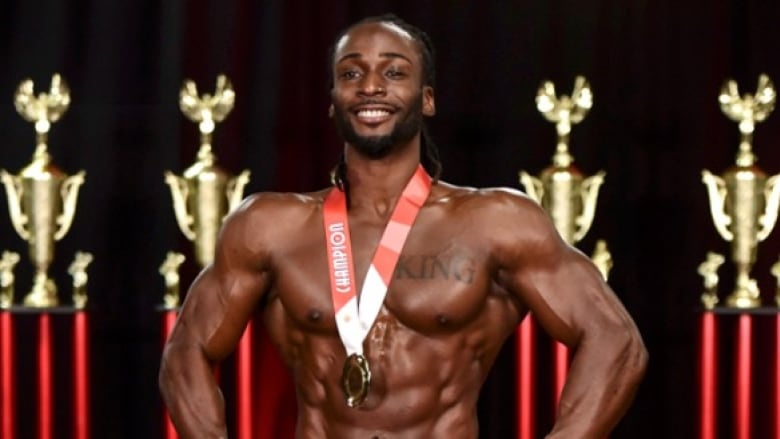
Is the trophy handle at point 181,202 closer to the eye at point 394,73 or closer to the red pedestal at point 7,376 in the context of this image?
the red pedestal at point 7,376

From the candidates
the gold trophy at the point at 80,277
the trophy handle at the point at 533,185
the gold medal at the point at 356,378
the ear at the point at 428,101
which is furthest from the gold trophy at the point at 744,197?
the gold medal at the point at 356,378

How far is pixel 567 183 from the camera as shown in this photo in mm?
4328

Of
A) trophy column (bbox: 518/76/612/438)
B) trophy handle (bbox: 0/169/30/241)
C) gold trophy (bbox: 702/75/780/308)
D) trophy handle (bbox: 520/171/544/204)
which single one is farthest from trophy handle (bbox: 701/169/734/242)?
trophy handle (bbox: 0/169/30/241)

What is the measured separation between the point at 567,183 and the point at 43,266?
1152mm

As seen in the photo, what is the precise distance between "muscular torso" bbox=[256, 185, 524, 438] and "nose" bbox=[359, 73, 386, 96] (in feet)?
0.61

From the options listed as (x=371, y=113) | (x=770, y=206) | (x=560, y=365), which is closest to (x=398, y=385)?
(x=371, y=113)

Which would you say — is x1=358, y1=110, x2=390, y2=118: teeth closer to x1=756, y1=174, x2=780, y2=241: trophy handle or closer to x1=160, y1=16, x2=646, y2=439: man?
x1=160, y1=16, x2=646, y2=439: man

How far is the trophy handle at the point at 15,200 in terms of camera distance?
14.8ft

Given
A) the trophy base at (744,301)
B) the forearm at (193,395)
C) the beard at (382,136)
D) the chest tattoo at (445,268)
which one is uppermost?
the beard at (382,136)

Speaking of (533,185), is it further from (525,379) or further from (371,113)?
(371,113)

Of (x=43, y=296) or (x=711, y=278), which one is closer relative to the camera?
(x=711, y=278)

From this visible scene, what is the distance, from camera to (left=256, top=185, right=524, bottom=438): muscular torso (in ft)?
9.16

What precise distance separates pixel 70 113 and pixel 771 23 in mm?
1583

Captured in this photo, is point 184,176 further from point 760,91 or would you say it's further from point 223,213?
point 760,91
